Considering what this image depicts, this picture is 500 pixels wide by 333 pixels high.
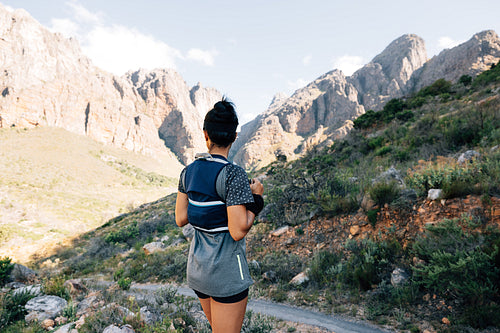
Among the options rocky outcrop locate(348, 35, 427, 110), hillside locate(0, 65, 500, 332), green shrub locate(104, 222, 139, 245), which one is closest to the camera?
hillside locate(0, 65, 500, 332)

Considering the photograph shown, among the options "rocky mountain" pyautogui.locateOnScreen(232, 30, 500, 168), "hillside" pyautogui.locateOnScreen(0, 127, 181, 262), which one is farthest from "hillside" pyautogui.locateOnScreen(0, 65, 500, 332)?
"rocky mountain" pyautogui.locateOnScreen(232, 30, 500, 168)

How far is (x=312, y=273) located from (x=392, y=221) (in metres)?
2.10

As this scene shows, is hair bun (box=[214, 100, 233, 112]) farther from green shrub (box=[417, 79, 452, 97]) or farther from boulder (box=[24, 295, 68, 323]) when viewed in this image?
green shrub (box=[417, 79, 452, 97])

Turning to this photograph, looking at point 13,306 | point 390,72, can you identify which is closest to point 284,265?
point 13,306

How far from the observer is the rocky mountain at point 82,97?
256ft

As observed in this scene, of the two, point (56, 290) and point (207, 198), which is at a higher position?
point (207, 198)

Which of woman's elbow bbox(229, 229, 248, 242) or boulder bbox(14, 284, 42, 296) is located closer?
woman's elbow bbox(229, 229, 248, 242)

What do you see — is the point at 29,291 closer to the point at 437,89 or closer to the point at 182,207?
the point at 182,207

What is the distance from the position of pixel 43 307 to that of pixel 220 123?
5.62 meters

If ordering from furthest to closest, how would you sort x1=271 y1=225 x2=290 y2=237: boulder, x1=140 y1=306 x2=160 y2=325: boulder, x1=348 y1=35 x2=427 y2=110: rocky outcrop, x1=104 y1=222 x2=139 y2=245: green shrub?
x1=348 y1=35 x2=427 y2=110: rocky outcrop
x1=104 y1=222 x2=139 y2=245: green shrub
x1=271 y1=225 x2=290 y2=237: boulder
x1=140 y1=306 x2=160 y2=325: boulder

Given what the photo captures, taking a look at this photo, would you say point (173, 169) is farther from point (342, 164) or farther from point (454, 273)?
point (454, 273)

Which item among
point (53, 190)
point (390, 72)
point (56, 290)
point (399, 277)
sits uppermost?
point (390, 72)

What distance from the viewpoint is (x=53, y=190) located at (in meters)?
40.5

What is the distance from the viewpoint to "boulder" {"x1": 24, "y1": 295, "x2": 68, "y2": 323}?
4057 mm
